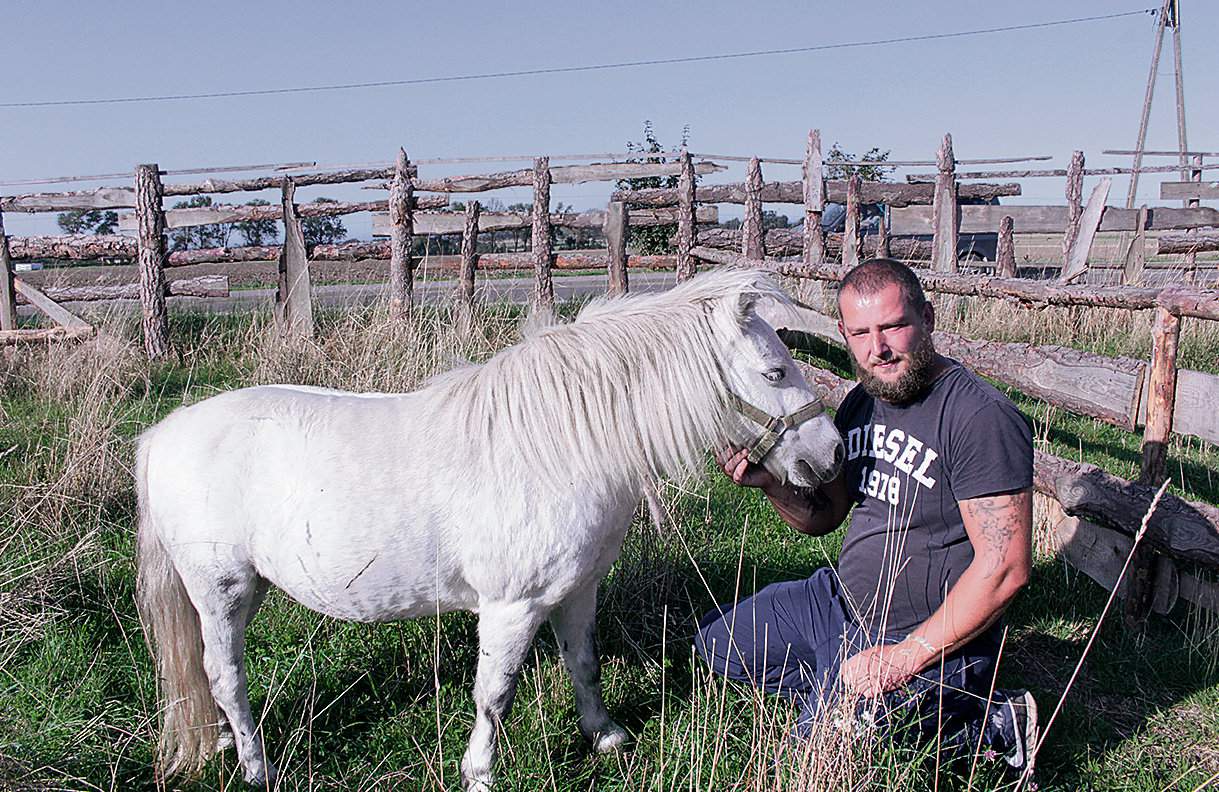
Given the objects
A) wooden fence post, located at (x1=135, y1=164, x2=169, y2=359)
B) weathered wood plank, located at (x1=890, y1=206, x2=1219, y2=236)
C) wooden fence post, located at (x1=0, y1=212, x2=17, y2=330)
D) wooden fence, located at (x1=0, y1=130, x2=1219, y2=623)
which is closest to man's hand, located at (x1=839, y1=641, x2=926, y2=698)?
wooden fence, located at (x1=0, y1=130, x2=1219, y2=623)

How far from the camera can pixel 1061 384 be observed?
438 centimetres

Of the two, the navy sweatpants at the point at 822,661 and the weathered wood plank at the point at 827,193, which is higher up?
the weathered wood plank at the point at 827,193

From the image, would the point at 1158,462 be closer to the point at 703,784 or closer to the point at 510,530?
the point at 703,784

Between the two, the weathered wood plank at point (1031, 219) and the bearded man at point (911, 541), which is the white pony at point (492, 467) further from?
the weathered wood plank at point (1031, 219)

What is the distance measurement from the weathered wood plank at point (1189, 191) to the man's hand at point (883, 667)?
1695 cm

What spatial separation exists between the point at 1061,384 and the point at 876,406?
1875 mm

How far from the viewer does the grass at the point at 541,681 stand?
9.05 feet

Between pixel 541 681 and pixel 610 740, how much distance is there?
39 centimetres

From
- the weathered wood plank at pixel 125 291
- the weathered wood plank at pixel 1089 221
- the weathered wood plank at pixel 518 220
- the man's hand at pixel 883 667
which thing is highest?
the weathered wood plank at pixel 518 220

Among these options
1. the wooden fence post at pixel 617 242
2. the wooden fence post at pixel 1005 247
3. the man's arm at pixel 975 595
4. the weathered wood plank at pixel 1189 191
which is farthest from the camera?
the weathered wood plank at pixel 1189 191

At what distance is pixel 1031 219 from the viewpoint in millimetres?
14094

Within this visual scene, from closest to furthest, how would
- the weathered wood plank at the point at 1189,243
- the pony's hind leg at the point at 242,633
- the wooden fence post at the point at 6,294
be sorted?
the pony's hind leg at the point at 242,633, the wooden fence post at the point at 6,294, the weathered wood plank at the point at 1189,243

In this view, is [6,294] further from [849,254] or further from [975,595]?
[975,595]

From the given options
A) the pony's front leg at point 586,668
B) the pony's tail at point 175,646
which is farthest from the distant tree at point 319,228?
the pony's front leg at point 586,668
